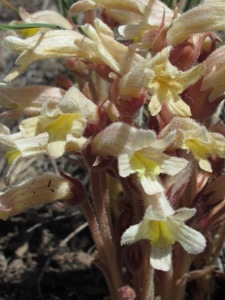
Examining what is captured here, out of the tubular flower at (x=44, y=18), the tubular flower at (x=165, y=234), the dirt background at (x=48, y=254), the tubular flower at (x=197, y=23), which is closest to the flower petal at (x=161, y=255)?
the tubular flower at (x=165, y=234)

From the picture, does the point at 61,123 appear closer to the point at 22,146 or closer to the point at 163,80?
the point at 22,146

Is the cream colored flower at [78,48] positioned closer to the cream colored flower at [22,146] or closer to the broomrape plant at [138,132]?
the broomrape plant at [138,132]

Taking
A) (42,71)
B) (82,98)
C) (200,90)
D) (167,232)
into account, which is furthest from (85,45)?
(42,71)

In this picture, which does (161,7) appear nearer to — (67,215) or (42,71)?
(67,215)

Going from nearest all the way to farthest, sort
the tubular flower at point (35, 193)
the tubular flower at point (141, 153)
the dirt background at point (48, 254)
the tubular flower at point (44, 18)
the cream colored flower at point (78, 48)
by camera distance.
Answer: the tubular flower at point (141, 153) → the cream colored flower at point (78, 48) → the tubular flower at point (35, 193) → the tubular flower at point (44, 18) → the dirt background at point (48, 254)

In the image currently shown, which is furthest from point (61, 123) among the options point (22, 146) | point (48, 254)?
point (48, 254)

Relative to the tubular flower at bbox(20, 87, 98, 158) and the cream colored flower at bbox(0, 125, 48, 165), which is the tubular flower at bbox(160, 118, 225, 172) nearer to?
the tubular flower at bbox(20, 87, 98, 158)

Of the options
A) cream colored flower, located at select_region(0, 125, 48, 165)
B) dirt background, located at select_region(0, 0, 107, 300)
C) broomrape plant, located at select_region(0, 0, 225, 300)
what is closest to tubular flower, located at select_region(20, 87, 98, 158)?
broomrape plant, located at select_region(0, 0, 225, 300)
